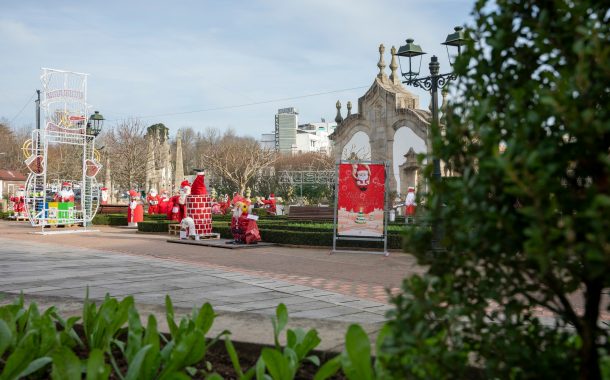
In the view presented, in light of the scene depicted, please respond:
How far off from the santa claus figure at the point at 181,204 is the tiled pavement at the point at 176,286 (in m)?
7.69

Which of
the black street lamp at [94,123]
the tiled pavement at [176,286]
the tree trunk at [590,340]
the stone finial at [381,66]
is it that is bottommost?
the tiled pavement at [176,286]

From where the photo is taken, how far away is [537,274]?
1364mm

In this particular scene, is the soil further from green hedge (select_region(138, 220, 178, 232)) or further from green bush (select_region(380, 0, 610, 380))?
green hedge (select_region(138, 220, 178, 232))

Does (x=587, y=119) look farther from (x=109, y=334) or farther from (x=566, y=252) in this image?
(x=109, y=334)

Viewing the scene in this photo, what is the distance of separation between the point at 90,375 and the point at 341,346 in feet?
4.00

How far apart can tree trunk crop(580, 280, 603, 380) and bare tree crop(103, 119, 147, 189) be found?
40562mm

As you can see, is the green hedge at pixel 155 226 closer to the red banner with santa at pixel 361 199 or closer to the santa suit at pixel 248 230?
the santa suit at pixel 248 230

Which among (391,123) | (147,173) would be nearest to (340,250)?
(391,123)

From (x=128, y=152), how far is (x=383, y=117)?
67.5 feet

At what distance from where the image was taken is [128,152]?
42469mm

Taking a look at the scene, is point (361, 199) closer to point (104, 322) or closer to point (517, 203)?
point (104, 322)

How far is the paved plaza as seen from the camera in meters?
4.51

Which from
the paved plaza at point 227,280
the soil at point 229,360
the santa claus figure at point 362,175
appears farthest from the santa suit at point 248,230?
the soil at point 229,360

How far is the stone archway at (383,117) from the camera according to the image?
30734mm
